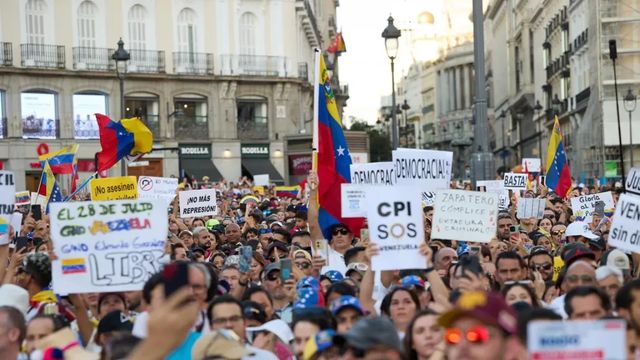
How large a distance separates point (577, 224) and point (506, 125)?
10478 cm

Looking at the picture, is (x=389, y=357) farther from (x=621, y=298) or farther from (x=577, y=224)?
(x=577, y=224)

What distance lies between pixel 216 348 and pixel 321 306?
212 centimetres

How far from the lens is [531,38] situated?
93.9 meters

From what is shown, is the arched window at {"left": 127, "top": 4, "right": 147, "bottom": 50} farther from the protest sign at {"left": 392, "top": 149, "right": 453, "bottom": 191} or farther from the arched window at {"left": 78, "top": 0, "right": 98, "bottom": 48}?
the protest sign at {"left": 392, "top": 149, "right": 453, "bottom": 191}

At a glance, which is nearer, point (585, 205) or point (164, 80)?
point (585, 205)

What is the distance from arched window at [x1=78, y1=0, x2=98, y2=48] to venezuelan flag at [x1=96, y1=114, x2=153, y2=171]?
35202 mm

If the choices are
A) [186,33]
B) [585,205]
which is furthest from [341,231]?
[186,33]

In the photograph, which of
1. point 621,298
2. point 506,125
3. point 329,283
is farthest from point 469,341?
point 506,125

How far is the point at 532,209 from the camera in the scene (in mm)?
18781

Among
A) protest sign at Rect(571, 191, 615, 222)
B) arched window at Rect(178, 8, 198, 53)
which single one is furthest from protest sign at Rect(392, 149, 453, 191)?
arched window at Rect(178, 8, 198, 53)

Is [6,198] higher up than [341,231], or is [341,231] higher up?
[6,198]

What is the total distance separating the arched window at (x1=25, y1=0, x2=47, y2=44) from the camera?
52194 millimetres

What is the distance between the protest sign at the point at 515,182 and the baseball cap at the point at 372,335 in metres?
18.0

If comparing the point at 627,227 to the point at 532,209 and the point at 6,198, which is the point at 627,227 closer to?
the point at 6,198
